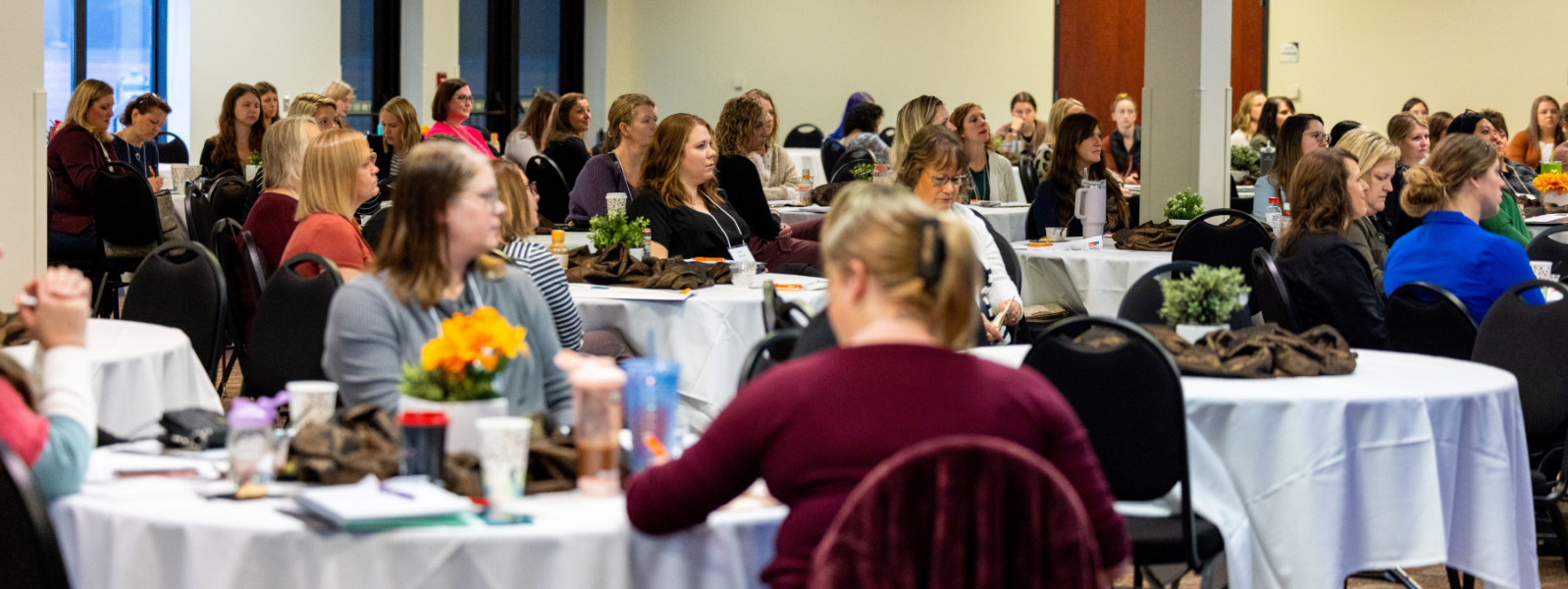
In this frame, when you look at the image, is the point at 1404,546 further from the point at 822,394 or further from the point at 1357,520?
the point at 822,394

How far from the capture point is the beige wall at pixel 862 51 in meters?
14.7

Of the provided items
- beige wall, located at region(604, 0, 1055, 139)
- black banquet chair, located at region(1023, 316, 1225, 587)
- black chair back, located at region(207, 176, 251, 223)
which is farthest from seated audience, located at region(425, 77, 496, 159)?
black banquet chair, located at region(1023, 316, 1225, 587)

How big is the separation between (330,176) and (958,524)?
2.92 meters

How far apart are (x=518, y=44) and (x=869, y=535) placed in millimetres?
12863

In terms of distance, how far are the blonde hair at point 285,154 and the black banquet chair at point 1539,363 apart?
3.62m

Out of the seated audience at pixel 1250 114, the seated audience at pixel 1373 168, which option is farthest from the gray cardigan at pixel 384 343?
the seated audience at pixel 1250 114

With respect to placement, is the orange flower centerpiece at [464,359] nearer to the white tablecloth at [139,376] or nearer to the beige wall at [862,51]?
the white tablecloth at [139,376]

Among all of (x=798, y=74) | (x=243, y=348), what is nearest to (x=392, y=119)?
(x=243, y=348)

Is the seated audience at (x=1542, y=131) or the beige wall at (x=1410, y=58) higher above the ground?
the beige wall at (x=1410, y=58)

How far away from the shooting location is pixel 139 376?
3.27 metres

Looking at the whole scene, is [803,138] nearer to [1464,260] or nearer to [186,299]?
[1464,260]

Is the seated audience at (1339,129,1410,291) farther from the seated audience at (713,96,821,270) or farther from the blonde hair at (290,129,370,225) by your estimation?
the blonde hair at (290,129,370,225)

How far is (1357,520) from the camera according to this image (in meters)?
2.90

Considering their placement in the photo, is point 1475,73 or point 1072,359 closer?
point 1072,359
